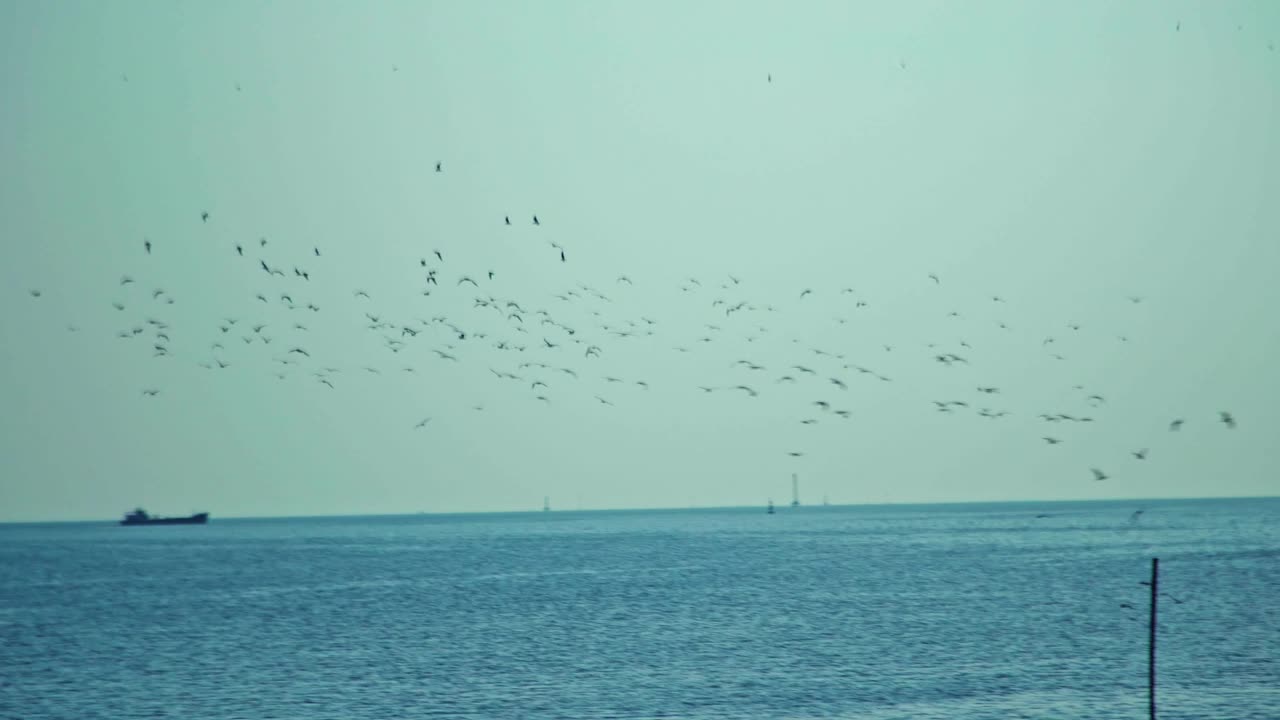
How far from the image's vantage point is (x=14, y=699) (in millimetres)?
74688

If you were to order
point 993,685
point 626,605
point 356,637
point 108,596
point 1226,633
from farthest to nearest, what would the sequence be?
point 108,596
point 626,605
point 356,637
point 1226,633
point 993,685

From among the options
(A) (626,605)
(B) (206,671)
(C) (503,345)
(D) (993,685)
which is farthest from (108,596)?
(D) (993,685)

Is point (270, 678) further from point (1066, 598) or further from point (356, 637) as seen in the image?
point (1066, 598)

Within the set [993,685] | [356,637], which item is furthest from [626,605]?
[993,685]

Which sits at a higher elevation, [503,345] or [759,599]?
[503,345]

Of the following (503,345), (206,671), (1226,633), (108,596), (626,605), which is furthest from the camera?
(108,596)

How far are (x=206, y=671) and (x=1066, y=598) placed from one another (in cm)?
6877

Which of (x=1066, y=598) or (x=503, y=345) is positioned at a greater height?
(x=503, y=345)

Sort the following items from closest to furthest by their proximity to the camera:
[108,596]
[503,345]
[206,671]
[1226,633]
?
[503,345]
[206,671]
[1226,633]
[108,596]

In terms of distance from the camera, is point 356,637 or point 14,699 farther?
point 356,637

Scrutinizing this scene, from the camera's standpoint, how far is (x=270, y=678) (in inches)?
3179

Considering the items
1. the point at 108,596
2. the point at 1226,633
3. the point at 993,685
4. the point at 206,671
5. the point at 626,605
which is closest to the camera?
the point at 993,685

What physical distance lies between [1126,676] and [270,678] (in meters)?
43.4

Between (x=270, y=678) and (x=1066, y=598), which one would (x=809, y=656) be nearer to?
(x=270, y=678)
